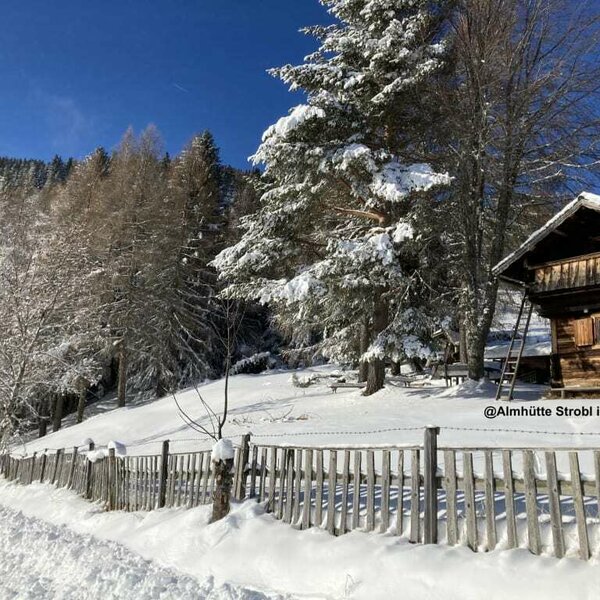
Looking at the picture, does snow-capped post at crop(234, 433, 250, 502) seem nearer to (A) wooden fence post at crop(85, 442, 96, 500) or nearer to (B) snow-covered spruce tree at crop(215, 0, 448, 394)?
(A) wooden fence post at crop(85, 442, 96, 500)

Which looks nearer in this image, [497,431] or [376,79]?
[497,431]

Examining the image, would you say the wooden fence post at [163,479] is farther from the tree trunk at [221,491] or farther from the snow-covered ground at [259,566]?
the tree trunk at [221,491]

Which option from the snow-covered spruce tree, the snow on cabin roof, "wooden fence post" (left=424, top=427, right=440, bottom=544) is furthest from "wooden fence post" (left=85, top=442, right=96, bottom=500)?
the snow on cabin roof

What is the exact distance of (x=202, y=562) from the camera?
619 cm

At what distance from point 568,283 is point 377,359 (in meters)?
6.16

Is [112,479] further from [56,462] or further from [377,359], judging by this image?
[377,359]

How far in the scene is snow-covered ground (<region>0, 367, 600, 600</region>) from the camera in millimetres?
4289

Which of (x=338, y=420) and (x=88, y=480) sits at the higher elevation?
(x=338, y=420)

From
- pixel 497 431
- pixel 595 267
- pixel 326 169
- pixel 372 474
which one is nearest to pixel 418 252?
pixel 326 169

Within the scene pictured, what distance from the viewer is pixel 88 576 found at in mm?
6016

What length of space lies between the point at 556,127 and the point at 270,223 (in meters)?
9.91

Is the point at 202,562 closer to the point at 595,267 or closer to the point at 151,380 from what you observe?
the point at 595,267

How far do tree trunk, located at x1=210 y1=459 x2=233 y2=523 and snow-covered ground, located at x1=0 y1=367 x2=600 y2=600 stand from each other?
171 millimetres

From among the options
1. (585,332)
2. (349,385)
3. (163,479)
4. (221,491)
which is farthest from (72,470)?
(585,332)
